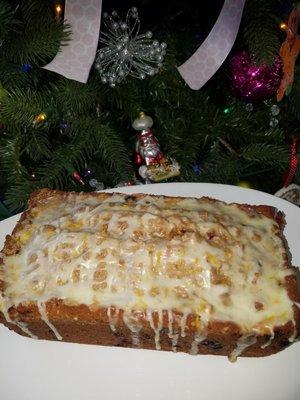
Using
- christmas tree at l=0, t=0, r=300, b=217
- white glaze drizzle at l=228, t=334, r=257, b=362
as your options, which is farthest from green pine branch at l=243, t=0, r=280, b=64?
white glaze drizzle at l=228, t=334, r=257, b=362

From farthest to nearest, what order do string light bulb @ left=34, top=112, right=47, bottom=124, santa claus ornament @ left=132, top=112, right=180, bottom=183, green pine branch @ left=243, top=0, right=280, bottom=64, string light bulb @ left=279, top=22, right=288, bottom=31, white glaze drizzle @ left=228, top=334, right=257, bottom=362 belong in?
santa claus ornament @ left=132, top=112, right=180, bottom=183 → string light bulb @ left=34, top=112, right=47, bottom=124 → string light bulb @ left=279, top=22, right=288, bottom=31 → green pine branch @ left=243, top=0, right=280, bottom=64 → white glaze drizzle @ left=228, top=334, right=257, bottom=362

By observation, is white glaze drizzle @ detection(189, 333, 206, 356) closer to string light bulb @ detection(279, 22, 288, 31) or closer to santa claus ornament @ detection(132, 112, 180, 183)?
santa claus ornament @ detection(132, 112, 180, 183)

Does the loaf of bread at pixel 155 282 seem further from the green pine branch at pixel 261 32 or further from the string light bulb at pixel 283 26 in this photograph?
the string light bulb at pixel 283 26

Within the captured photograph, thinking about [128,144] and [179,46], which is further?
[128,144]

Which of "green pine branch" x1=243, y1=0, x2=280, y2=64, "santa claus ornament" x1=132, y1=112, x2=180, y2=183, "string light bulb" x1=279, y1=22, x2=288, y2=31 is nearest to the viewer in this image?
"green pine branch" x1=243, y1=0, x2=280, y2=64

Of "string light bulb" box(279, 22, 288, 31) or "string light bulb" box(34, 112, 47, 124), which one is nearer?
"string light bulb" box(279, 22, 288, 31)

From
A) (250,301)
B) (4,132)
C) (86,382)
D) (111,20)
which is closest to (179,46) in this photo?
(111,20)

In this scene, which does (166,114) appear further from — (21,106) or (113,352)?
(113,352)
